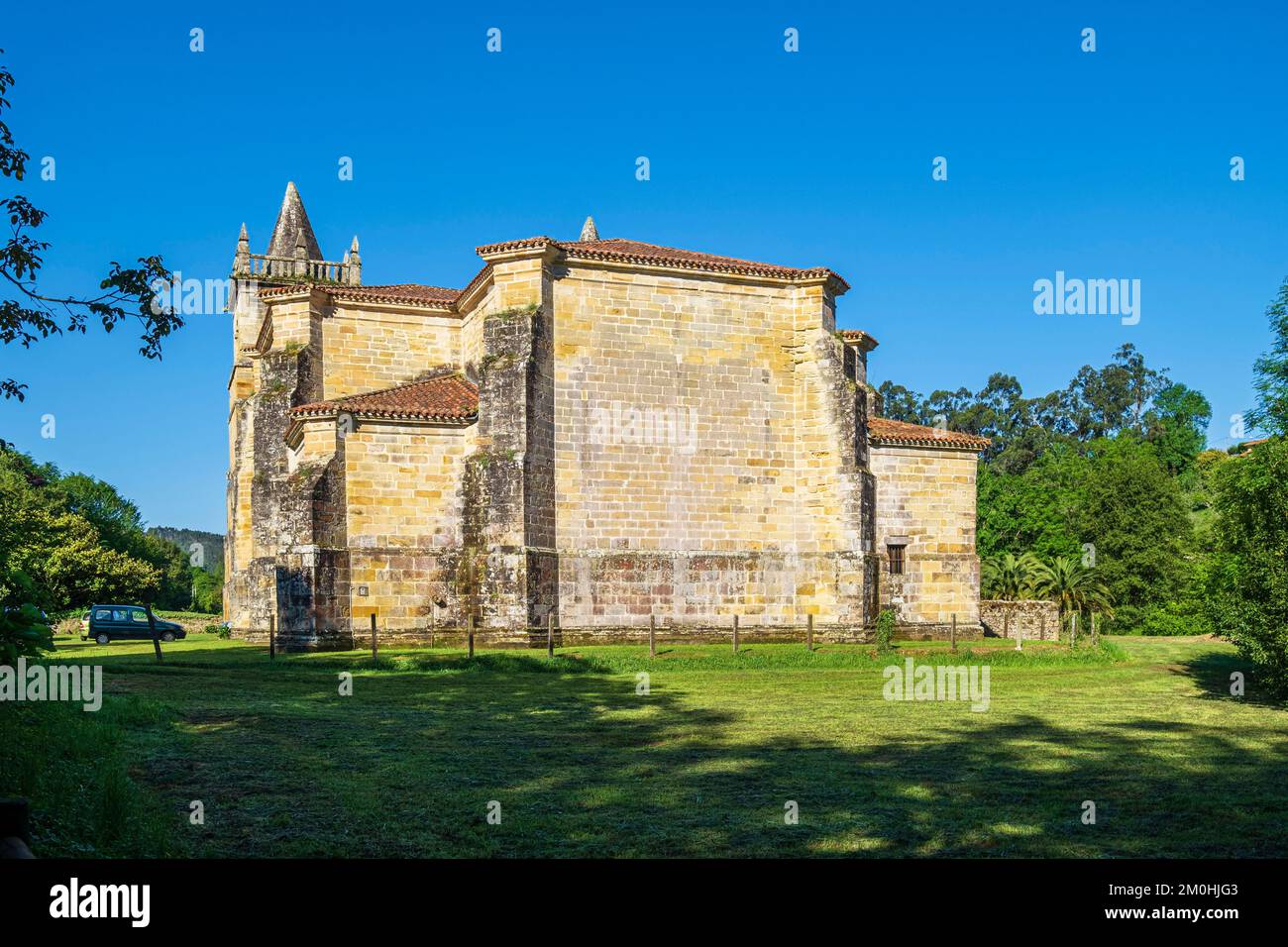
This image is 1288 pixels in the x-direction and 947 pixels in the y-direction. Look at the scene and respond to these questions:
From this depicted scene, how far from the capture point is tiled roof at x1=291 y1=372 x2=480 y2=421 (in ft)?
91.7

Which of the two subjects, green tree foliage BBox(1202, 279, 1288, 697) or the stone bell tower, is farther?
the stone bell tower

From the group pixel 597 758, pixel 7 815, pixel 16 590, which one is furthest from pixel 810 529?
pixel 7 815

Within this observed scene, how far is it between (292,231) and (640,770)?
4146 centimetres

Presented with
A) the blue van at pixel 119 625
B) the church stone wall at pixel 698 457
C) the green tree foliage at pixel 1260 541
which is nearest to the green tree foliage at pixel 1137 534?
the church stone wall at pixel 698 457

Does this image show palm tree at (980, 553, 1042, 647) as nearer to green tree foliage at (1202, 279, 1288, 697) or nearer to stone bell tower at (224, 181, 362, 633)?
green tree foliage at (1202, 279, 1288, 697)

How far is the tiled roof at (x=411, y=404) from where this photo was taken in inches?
1101

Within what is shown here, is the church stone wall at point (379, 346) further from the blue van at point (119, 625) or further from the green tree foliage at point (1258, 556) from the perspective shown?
the green tree foliage at point (1258, 556)

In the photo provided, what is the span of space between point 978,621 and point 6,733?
29.2 metres

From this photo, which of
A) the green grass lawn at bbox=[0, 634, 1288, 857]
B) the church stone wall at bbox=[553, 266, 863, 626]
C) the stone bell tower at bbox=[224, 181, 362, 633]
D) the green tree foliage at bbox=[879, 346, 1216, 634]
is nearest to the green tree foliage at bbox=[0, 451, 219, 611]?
the stone bell tower at bbox=[224, 181, 362, 633]

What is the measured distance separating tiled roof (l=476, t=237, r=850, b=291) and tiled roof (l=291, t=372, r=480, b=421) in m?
4.29

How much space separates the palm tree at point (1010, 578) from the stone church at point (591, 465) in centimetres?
624
